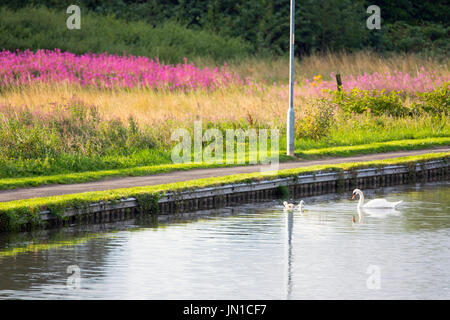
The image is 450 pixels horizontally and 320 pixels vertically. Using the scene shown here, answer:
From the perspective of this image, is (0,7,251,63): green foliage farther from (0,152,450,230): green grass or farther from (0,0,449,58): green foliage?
(0,152,450,230): green grass

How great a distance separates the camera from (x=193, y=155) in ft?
77.4

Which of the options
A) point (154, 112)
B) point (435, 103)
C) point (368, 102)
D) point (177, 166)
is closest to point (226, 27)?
point (435, 103)

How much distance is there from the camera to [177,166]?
22.0 meters

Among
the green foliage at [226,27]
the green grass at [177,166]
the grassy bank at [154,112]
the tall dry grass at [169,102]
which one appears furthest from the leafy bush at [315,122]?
the green foliage at [226,27]

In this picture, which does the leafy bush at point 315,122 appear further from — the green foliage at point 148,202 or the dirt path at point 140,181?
the green foliage at point 148,202

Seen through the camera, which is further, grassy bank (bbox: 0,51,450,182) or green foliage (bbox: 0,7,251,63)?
green foliage (bbox: 0,7,251,63)

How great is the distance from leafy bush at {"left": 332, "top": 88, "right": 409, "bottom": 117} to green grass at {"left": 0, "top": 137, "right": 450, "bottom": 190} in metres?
2.53

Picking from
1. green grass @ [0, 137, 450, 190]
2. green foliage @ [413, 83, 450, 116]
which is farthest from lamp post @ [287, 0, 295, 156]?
green foliage @ [413, 83, 450, 116]

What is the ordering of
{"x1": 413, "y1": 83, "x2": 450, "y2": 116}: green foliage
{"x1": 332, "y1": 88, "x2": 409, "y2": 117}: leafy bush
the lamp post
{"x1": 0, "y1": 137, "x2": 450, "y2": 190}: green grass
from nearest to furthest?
{"x1": 0, "y1": 137, "x2": 450, "y2": 190}: green grass → the lamp post → {"x1": 332, "y1": 88, "x2": 409, "y2": 117}: leafy bush → {"x1": 413, "y1": 83, "x2": 450, "y2": 116}: green foliage

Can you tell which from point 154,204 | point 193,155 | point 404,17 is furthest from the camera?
point 404,17

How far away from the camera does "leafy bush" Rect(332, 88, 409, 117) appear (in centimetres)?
3066

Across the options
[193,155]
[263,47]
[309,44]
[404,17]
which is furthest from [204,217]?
[404,17]
